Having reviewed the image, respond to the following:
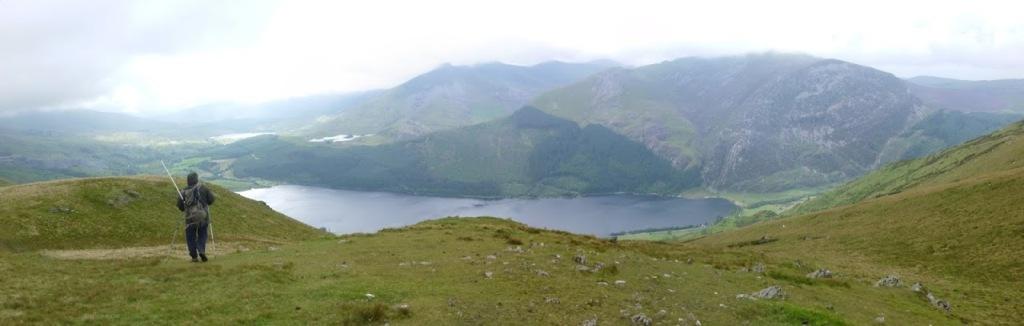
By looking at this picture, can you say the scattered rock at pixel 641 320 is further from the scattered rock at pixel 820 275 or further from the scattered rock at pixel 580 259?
the scattered rock at pixel 820 275

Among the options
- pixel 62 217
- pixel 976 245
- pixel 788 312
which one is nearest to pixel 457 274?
pixel 788 312

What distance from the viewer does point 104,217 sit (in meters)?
42.5

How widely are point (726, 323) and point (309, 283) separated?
15.0 meters

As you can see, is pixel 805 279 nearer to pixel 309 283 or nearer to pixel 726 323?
pixel 726 323

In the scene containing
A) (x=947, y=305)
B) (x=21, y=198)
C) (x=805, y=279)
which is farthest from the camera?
(x=21, y=198)

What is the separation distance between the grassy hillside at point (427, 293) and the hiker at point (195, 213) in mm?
1202

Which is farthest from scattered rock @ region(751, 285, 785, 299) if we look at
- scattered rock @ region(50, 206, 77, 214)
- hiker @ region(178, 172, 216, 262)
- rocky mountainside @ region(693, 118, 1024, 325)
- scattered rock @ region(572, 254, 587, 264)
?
scattered rock @ region(50, 206, 77, 214)

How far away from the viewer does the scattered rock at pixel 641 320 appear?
57.9 feet

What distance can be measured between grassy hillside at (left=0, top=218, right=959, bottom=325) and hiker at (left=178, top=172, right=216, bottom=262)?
3.94 feet

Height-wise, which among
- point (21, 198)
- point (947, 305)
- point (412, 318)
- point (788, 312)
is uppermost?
point (21, 198)

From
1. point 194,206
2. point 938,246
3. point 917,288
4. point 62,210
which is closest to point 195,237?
point 194,206

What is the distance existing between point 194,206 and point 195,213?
14.2 inches

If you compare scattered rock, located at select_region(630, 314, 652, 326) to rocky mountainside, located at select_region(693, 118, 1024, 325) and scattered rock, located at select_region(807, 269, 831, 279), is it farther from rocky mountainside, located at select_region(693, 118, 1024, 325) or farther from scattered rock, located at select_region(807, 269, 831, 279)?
scattered rock, located at select_region(807, 269, 831, 279)

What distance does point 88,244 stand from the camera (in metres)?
37.7
